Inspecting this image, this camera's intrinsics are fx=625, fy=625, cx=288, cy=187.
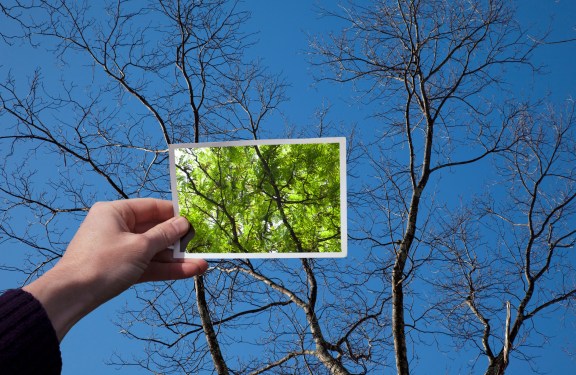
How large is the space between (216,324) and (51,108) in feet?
9.14

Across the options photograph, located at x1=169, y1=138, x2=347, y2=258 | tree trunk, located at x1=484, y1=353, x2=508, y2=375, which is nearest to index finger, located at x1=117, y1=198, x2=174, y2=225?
photograph, located at x1=169, y1=138, x2=347, y2=258

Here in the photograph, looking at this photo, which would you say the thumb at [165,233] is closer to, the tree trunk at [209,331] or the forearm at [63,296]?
the forearm at [63,296]

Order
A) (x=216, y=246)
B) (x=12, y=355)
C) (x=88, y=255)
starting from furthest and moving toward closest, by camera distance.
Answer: (x=216, y=246) → (x=88, y=255) → (x=12, y=355)

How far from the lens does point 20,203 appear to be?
260 inches

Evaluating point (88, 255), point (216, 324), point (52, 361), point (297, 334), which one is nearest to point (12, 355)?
point (52, 361)

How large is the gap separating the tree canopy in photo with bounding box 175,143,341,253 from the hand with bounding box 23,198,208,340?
0.44 meters

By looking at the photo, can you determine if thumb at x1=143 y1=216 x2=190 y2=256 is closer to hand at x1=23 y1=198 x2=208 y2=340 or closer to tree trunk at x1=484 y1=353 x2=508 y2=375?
hand at x1=23 y1=198 x2=208 y2=340

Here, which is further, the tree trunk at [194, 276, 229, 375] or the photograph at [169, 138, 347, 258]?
the tree trunk at [194, 276, 229, 375]

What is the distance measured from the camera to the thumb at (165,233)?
1.49 m

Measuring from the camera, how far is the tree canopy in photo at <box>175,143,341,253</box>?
2.31 m

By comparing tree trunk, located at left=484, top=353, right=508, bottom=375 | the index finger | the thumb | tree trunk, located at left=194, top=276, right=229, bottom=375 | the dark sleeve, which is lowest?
tree trunk, located at left=484, top=353, right=508, bottom=375

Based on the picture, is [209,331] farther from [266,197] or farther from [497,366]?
[266,197]

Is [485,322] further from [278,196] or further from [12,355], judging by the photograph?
[12,355]

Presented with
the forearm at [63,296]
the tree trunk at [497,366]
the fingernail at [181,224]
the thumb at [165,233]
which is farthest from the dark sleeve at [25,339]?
the tree trunk at [497,366]
